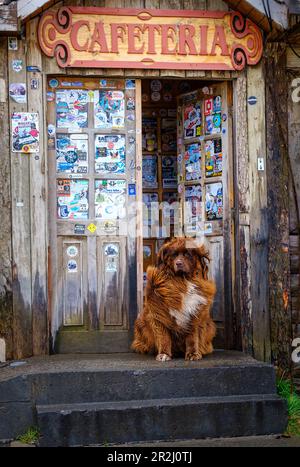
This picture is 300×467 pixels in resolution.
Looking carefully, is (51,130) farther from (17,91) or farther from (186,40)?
(186,40)

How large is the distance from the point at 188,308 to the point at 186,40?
8.47 feet

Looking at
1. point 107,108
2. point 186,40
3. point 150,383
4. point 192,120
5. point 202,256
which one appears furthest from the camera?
point 192,120

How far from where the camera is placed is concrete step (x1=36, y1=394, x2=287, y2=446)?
229 inches

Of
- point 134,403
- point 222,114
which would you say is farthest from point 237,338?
point 222,114

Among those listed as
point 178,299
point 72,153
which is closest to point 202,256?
point 178,299

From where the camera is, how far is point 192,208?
801 centimetres

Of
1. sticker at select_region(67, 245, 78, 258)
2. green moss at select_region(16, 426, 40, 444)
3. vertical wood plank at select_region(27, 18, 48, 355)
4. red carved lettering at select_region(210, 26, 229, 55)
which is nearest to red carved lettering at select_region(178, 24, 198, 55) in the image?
red carved lettering at select_region(210, 26, 229, 55)

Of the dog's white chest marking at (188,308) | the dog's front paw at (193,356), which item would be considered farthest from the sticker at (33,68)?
the dog's front paw at (193,356)

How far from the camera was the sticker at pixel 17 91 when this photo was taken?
6898mm

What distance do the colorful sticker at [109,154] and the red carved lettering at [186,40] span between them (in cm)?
103
